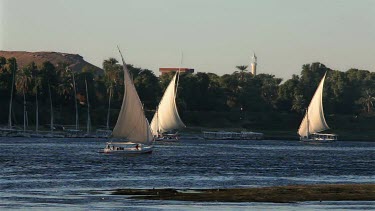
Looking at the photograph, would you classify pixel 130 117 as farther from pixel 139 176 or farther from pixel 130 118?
pixel 139 176

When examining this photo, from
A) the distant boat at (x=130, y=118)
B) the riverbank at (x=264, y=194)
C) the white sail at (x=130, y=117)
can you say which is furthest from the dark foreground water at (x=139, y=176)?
the white sail at (x=130, y=117)

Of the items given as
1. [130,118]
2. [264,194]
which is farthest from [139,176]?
[130,118]

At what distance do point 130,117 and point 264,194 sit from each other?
5063 cm

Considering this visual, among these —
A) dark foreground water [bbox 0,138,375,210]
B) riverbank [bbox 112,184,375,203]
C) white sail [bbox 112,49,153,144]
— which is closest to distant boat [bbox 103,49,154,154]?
white sail [bbox 112,49,153,144]

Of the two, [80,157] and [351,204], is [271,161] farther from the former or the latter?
[351,204]

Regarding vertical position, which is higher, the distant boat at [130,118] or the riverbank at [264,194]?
the distant boat at [130,118]

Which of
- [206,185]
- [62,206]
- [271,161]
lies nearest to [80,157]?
[271,161]

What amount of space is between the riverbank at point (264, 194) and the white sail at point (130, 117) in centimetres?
4465

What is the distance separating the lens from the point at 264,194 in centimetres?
7256

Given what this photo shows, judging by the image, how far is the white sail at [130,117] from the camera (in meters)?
122

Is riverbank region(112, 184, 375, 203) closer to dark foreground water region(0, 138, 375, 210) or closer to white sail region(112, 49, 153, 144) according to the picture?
dark foreground water region(0, 138, 375, 210)

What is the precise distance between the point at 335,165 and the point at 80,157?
2766 centimetres

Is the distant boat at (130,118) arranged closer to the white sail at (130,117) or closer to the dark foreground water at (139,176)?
the white sail at (130,117)

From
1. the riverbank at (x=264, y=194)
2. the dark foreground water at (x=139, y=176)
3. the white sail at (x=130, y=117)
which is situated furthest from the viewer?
the white sail at (x=130, y=117)
